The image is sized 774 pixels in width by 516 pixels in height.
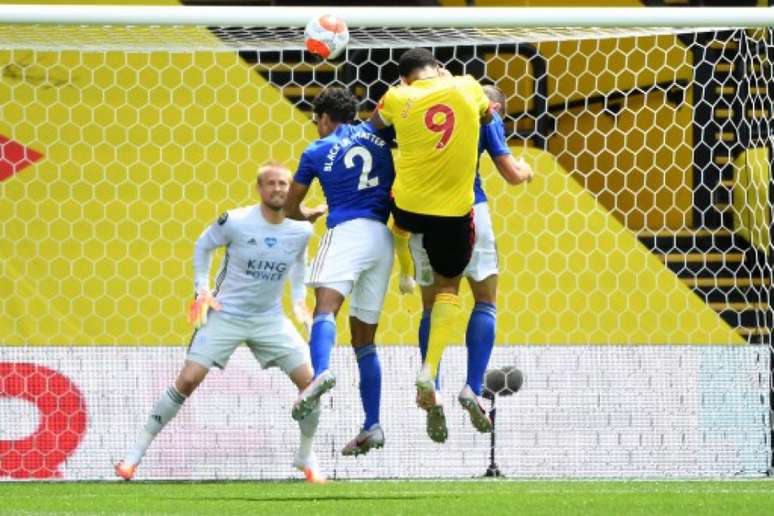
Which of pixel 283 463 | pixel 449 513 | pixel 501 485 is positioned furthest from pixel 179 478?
pixel 449 513

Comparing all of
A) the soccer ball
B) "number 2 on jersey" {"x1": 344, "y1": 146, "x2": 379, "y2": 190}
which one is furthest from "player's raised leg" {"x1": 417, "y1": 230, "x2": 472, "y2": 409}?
the soccer ball

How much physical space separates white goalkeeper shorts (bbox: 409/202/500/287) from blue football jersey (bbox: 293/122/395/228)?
0.25 m

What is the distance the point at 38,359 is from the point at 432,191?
3.30 metres

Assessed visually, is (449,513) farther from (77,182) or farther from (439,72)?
(77,182)

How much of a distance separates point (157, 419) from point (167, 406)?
0.10 meters

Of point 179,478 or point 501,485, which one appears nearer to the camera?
point 501,485

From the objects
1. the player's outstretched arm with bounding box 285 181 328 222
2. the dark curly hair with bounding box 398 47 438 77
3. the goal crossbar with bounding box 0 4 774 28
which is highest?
the goal crossbar with bounding box 0 4 774 28

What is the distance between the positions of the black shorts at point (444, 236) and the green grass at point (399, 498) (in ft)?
3.33

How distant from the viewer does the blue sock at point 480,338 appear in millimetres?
7242

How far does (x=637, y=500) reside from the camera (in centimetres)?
693

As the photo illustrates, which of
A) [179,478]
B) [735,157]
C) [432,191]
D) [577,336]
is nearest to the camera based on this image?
[432,191]

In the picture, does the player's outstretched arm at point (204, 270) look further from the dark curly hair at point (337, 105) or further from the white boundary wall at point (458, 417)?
the dark curly hair at point (337, 105)

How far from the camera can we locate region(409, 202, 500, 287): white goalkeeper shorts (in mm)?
7129

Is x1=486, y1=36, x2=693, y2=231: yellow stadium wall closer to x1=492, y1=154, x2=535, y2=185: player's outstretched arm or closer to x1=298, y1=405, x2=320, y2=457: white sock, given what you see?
x1=298, y1=405, x2=320, y2=457: white sock
